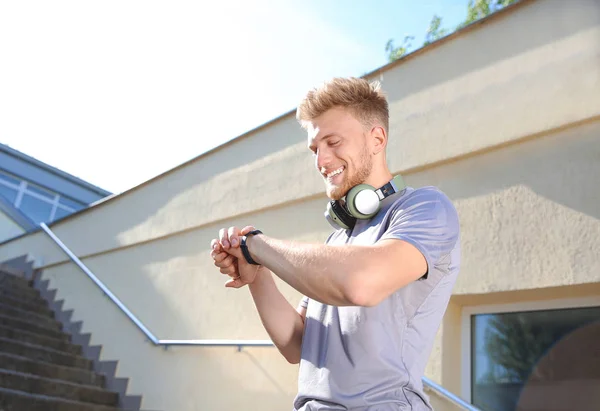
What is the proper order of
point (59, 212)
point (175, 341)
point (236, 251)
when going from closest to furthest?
point (236, 251) < point (175, 341) < point (59, 212)

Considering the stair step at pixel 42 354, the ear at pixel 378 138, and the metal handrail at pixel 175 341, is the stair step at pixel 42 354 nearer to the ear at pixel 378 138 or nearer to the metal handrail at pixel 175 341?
the metal handrail at pixel 175 341

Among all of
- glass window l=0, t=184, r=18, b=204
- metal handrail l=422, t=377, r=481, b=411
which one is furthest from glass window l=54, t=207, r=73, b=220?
metal handrail l=422, t=377, r=481, b=411

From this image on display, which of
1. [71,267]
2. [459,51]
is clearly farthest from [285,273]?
[71,267]

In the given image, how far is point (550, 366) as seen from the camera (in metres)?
2.67

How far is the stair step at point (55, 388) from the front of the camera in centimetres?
411

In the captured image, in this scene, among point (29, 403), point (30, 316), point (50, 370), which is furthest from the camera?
point (30, 316)

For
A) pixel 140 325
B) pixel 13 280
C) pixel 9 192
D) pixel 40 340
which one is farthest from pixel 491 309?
pixel 9 192

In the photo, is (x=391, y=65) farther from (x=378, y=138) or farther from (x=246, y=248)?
(x=246, y=248)

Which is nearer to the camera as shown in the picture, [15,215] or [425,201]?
[425,201]

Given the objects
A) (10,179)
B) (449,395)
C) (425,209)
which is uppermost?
(10,179)

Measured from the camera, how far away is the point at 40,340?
5348 millimetres

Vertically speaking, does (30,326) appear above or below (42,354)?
above

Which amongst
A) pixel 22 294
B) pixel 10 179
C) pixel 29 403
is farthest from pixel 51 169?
pixel 29 403

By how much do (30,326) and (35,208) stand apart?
6747 mm
